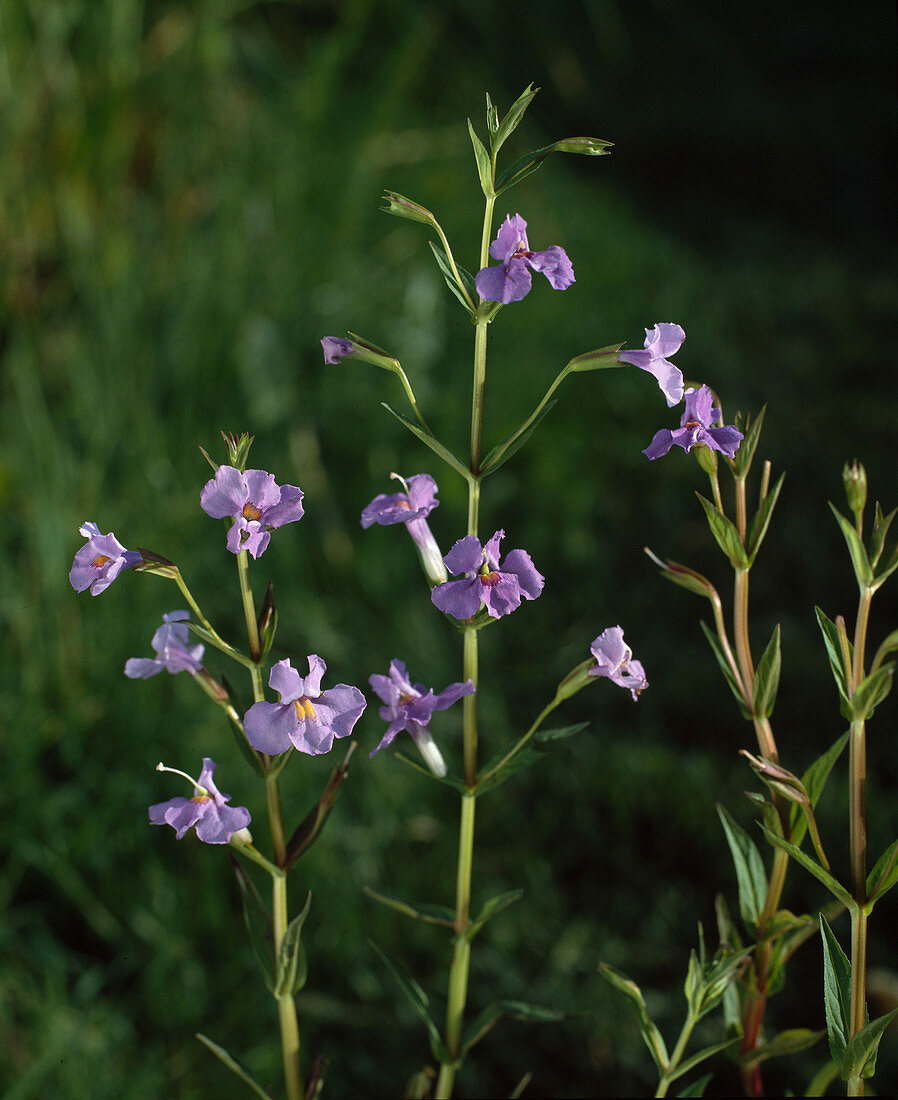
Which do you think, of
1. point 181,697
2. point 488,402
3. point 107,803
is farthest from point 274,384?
point 107,803

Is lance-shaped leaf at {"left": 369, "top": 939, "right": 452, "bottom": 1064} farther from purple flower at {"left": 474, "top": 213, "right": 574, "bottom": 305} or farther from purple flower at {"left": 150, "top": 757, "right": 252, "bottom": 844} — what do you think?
purple flower at {"left": 474, "top": 213, "right": 574, "bottom": 305}

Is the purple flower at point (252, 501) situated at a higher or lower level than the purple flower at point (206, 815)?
higher

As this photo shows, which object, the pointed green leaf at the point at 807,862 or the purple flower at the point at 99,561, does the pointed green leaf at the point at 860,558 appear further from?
the purple flower at the point at 99,561

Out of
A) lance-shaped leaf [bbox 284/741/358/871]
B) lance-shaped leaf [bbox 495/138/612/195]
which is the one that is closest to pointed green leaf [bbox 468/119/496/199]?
lance-shaped leaf [bbox 495/138/612/195]

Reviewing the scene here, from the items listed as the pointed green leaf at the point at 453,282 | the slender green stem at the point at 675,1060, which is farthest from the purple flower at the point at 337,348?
the slender green stem at the point at 675,1060

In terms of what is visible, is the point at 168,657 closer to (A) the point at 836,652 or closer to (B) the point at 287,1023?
(B) the point at 287,1023
